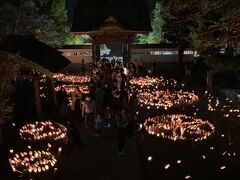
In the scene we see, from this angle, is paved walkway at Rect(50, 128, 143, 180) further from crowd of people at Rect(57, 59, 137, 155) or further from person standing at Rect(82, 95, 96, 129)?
person standing at Rect(82, 95, 96, 129)

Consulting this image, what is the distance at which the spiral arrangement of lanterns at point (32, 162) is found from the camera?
1247 cm

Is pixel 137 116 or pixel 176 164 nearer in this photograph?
pixel 176 164

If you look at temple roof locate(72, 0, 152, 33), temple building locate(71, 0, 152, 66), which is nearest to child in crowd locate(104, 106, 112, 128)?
temple building locate(71, 0, 152, 66)

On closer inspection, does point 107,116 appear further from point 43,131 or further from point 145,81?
point 145,81

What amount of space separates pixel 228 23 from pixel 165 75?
25304mm

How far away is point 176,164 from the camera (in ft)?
42.9

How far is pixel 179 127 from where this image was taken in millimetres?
17312

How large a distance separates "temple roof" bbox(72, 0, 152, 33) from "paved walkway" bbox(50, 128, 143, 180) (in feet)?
75.2

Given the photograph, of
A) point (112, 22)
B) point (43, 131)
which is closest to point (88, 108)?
point (43, 131)

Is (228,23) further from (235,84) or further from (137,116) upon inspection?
(235,84)

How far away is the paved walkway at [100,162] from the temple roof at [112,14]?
22.9 m

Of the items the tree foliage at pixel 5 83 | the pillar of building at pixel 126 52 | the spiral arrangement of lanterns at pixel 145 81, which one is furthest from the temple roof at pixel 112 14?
the tree foliage at pixel 5 83

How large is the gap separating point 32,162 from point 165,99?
12.2m

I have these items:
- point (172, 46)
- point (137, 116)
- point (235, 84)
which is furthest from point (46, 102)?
point (172, 46)
